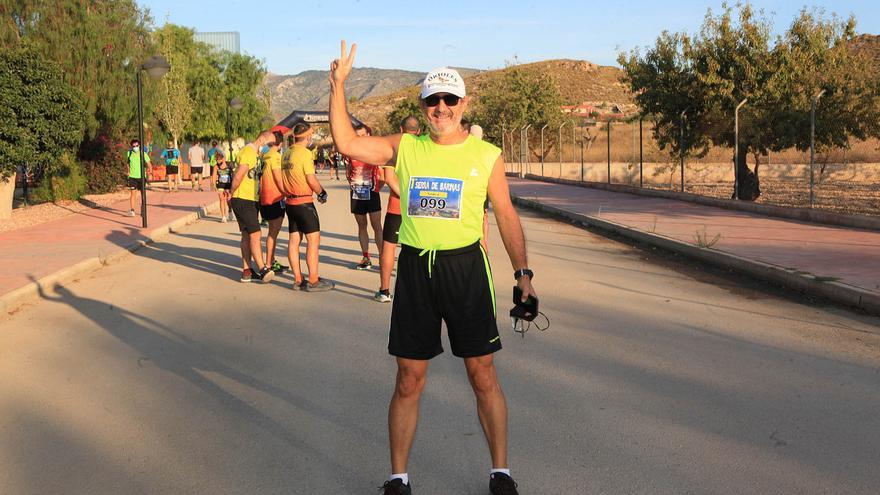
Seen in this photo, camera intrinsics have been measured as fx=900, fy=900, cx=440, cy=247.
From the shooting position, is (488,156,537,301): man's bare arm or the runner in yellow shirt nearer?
(488,156,537,301): man's bare arm

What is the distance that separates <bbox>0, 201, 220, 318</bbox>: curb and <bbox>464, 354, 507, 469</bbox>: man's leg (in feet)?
21.3

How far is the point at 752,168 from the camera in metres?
39.3

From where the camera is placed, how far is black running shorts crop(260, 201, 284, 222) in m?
10.3

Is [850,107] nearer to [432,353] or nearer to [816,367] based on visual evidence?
[816,367]

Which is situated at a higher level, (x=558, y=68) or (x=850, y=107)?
(x=558, y=68)

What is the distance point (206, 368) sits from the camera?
6.38m

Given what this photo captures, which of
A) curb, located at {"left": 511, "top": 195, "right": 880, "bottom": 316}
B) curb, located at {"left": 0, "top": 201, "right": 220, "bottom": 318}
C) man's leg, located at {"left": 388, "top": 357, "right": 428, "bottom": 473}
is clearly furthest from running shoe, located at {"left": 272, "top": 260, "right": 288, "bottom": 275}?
man's leg, located at {"left": 388, "top": 357, "right": 428, "bottom": 473}

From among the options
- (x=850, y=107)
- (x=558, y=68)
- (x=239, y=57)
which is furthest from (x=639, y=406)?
(x=558, y=68)

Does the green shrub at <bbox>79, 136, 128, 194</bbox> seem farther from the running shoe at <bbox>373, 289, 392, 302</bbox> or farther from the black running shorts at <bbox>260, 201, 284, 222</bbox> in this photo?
the running shoe at <bbox>373, 289, 392, 302</bbox>

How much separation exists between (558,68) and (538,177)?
3901 inches

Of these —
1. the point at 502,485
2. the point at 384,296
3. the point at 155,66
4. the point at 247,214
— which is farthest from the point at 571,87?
the point at 502,485

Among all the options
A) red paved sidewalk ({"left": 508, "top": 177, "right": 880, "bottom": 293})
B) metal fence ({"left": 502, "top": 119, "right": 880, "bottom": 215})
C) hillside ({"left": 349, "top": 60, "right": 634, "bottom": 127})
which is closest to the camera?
red paved sidewalk ({"left": 508, "top": 177, "right": 880, "bottom": 293})

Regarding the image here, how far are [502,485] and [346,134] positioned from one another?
1.63 m

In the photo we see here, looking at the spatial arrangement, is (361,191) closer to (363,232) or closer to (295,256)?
(363,232)
